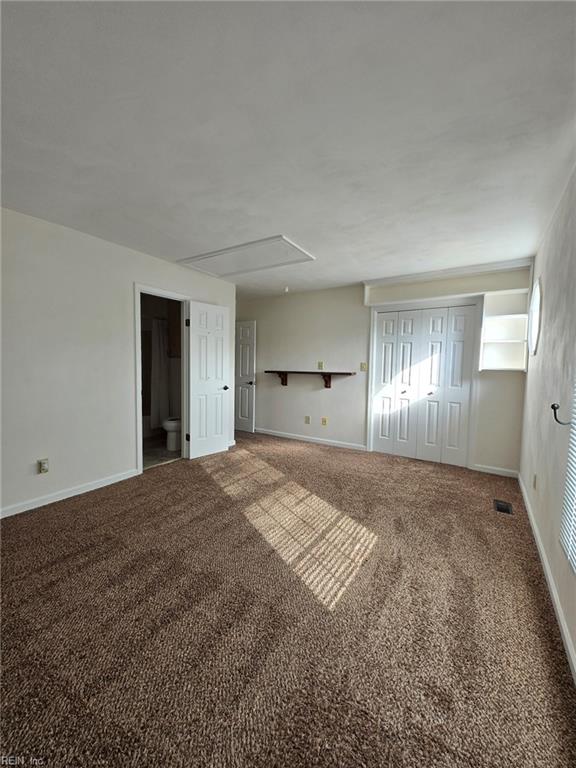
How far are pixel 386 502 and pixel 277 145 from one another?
285 centimetres

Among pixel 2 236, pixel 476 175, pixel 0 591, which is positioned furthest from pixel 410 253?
pixel 0 591

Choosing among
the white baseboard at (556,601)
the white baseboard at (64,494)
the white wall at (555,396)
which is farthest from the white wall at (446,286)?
the white baseboard at (64,494)

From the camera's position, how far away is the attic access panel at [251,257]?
3177 mm

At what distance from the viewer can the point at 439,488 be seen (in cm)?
334

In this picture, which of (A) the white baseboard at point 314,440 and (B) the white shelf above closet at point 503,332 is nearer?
(B) the white shelf above closet at point 503,332

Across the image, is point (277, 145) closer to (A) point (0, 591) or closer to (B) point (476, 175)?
(B) point (476, 175)

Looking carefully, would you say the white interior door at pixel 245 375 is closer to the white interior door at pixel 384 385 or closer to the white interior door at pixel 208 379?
the white interior door at pixel 208 379

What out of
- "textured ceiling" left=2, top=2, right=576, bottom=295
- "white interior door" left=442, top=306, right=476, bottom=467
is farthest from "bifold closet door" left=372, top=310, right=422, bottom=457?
"textured ceiling" left=2, top=2, right=576, bottom=295

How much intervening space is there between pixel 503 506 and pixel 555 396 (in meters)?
1.41

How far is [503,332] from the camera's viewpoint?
3809 mm

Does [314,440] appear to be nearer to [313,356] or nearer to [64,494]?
[313,356]

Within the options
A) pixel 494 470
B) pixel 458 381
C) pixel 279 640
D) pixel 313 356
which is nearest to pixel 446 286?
pixel 458 381

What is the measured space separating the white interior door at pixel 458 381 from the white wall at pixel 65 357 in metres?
3.60

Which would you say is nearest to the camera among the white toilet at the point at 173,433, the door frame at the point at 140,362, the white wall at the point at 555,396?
the white wall at the point at 555,396
